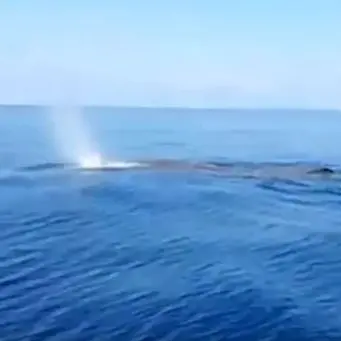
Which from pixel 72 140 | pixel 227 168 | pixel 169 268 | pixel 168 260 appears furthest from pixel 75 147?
pixel 169 268

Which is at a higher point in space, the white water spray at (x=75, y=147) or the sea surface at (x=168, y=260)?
the white water spray at (x=75, y=147)

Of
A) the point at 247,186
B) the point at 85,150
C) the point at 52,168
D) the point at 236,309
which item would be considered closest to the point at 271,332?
the point at 236,309

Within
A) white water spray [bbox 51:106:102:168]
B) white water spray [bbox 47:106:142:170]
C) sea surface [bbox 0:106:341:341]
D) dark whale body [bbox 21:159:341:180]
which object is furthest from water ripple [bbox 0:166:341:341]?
white water spray [bbox 51:106:102:168]

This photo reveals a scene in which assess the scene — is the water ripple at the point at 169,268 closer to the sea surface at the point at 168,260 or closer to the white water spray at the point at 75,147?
the sea surface at the point at 168,260

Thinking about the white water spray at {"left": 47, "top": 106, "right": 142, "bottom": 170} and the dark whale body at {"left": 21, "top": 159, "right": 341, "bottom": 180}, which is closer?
the dark whale body at {"left": 21, "top": 159, "right": 341, "bottom": 180}

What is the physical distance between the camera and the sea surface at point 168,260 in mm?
17422

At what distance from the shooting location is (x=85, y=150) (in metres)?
62.8

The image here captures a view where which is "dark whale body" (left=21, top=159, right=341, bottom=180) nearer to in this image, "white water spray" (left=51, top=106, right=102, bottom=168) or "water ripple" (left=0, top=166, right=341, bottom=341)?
A: "white water spray" (left=51, top=106, right=102, bottom=168)

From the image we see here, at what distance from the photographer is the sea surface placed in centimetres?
1742

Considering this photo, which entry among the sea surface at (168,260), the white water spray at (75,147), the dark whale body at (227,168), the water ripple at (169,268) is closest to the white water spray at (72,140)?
the white water spray at (75,147)

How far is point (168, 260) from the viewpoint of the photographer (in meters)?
23.5

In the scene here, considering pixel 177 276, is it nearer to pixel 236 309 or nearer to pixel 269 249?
pixel 236 309

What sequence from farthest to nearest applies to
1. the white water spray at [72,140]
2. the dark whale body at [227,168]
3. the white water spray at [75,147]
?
the white water spray at [72,140] → the white water spray at [75,147] → the dark whale body at [227,168]

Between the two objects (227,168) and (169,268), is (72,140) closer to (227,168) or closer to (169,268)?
(227,168)
